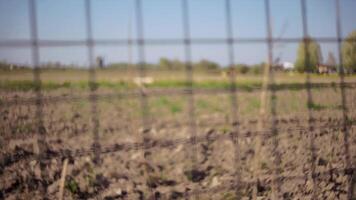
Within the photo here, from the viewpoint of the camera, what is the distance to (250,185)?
2137 millimetres

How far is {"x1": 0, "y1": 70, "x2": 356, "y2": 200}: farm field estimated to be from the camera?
2107 mm

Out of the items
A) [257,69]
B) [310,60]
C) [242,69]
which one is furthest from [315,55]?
[257,69]

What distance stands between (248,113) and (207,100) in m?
1.16

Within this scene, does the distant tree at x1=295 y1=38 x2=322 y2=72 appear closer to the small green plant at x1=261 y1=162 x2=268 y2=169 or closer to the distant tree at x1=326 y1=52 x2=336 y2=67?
the distant tree at x1=326 y1=52 x2=336 y2=67

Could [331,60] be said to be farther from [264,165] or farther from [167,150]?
[167,150]

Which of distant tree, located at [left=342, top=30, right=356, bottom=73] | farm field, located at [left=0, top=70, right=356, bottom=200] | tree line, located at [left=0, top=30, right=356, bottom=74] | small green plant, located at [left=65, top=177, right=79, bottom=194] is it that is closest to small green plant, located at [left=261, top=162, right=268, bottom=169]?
farm field, located at [left=0, top=70, right=356, bottom=200]

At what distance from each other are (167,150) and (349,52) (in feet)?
5.24

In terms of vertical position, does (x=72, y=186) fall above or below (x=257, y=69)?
below

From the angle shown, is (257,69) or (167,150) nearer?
(167,150)

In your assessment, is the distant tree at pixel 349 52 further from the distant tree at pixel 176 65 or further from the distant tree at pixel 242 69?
the distant tree at pixel 176 65

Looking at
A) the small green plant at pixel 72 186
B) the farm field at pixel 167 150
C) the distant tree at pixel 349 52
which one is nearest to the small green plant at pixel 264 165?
the farm field at pixel 167 150

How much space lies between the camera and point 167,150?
2.89 metres

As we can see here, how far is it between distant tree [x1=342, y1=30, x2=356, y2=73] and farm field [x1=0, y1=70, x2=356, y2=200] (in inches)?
4.8

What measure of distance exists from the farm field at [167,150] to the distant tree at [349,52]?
12 cm
